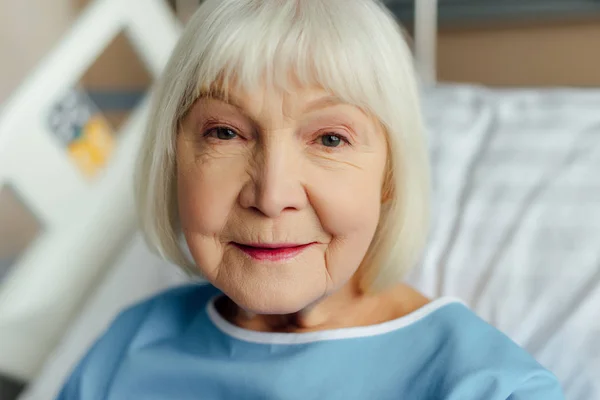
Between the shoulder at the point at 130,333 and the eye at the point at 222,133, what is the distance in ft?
1.23

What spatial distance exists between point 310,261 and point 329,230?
4 cm

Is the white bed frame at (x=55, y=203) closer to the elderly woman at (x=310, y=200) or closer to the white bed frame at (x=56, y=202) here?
the white bed frame at (x=56, y=202)

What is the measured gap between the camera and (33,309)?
123cm

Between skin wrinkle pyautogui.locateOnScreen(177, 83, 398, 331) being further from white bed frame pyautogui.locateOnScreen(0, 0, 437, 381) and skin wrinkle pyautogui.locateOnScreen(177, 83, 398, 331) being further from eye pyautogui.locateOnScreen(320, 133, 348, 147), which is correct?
white bed frame pyautogui.locateOnScreen(0, 0, 437, 381)

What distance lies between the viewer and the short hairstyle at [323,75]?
2.18ft

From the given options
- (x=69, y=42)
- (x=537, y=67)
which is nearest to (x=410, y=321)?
(x=69, y=42)

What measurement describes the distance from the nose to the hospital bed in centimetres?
45

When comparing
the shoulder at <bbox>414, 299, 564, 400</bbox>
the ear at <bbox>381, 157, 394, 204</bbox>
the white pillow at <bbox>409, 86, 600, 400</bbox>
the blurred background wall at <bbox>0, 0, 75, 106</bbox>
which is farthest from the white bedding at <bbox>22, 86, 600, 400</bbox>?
the blurred background wall at <bbox>0, 0, 75, 106</bbox>

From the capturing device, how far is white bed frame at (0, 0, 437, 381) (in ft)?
3.91

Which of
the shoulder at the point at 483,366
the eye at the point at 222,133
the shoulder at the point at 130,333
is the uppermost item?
the eye at the point at 222,133

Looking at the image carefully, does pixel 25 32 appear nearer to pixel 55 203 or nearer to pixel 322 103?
Result: pixel 55 203

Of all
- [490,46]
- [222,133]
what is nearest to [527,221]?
[222,133]

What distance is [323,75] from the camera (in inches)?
26.1

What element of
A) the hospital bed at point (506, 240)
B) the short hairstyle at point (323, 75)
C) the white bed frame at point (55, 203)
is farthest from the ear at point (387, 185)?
the white bed frame at point (55, 203)
